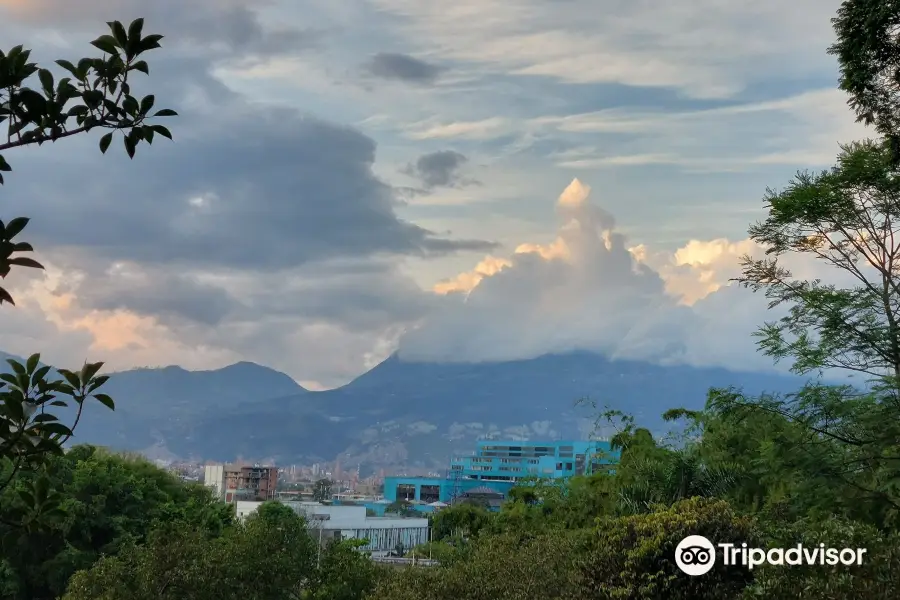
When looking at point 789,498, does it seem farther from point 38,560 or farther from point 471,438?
point 471,438

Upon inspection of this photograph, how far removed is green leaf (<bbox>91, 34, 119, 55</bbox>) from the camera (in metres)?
1.87

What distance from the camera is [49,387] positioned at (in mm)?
1974

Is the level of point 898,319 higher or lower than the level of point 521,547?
higher

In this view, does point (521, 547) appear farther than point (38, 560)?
No

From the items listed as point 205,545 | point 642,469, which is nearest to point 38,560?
point 205,545

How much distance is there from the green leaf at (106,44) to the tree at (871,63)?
6.76 m

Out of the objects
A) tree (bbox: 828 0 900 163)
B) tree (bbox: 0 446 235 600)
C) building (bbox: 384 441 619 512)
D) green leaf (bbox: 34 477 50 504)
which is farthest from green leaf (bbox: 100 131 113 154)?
building (bbox: 384 441 619 512)

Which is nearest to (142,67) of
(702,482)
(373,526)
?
(702,482)

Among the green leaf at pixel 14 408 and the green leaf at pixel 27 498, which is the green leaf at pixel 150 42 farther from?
the green leaf at pixel 27 498

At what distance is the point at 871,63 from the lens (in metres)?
7.44

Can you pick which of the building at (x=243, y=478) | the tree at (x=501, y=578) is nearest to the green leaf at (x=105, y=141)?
the tree at (x=501, y=578)

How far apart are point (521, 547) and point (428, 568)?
817 mm

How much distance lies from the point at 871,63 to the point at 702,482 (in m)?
5.46

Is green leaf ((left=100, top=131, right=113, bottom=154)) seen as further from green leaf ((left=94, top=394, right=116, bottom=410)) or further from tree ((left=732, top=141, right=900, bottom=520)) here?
tree ((left=732, top=141, right=900, bottom=520))
